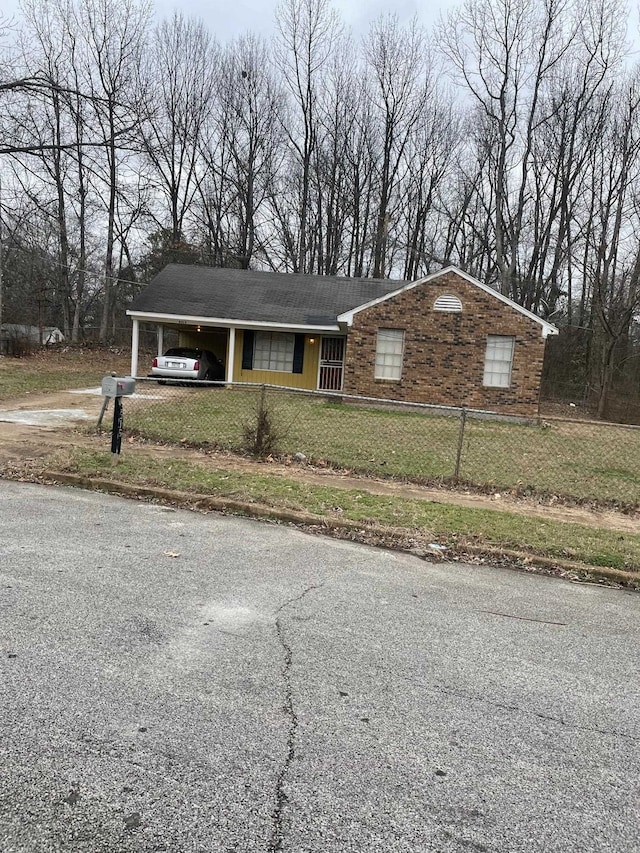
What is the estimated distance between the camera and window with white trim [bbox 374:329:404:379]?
17297 mm

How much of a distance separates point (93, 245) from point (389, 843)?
3736 cm

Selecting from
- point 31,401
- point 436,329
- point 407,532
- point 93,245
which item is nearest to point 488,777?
point 407,532

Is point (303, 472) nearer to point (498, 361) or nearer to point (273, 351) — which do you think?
point (498, 361)

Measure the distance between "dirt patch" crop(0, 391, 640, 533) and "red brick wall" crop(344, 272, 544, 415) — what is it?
30.5 ft

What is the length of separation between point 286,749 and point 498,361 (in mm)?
16124

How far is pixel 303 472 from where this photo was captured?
8086 millimetres

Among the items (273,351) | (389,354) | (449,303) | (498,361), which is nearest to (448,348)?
(449,303)

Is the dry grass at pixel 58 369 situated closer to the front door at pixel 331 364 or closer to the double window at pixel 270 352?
the double window at pixel 270 352

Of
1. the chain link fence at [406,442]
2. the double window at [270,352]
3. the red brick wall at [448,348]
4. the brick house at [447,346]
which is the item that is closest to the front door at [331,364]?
the double window at [270,352]

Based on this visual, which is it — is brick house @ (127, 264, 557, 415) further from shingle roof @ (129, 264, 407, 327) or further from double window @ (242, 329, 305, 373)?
shingle roof @ (129, 264, 407, 327)

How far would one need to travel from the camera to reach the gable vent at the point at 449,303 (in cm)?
1686

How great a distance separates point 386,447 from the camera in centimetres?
1021

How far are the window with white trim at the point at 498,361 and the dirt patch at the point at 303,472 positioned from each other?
32.9 feet

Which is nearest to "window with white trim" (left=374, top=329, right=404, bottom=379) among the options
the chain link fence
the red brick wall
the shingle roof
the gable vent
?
the red brick wall
